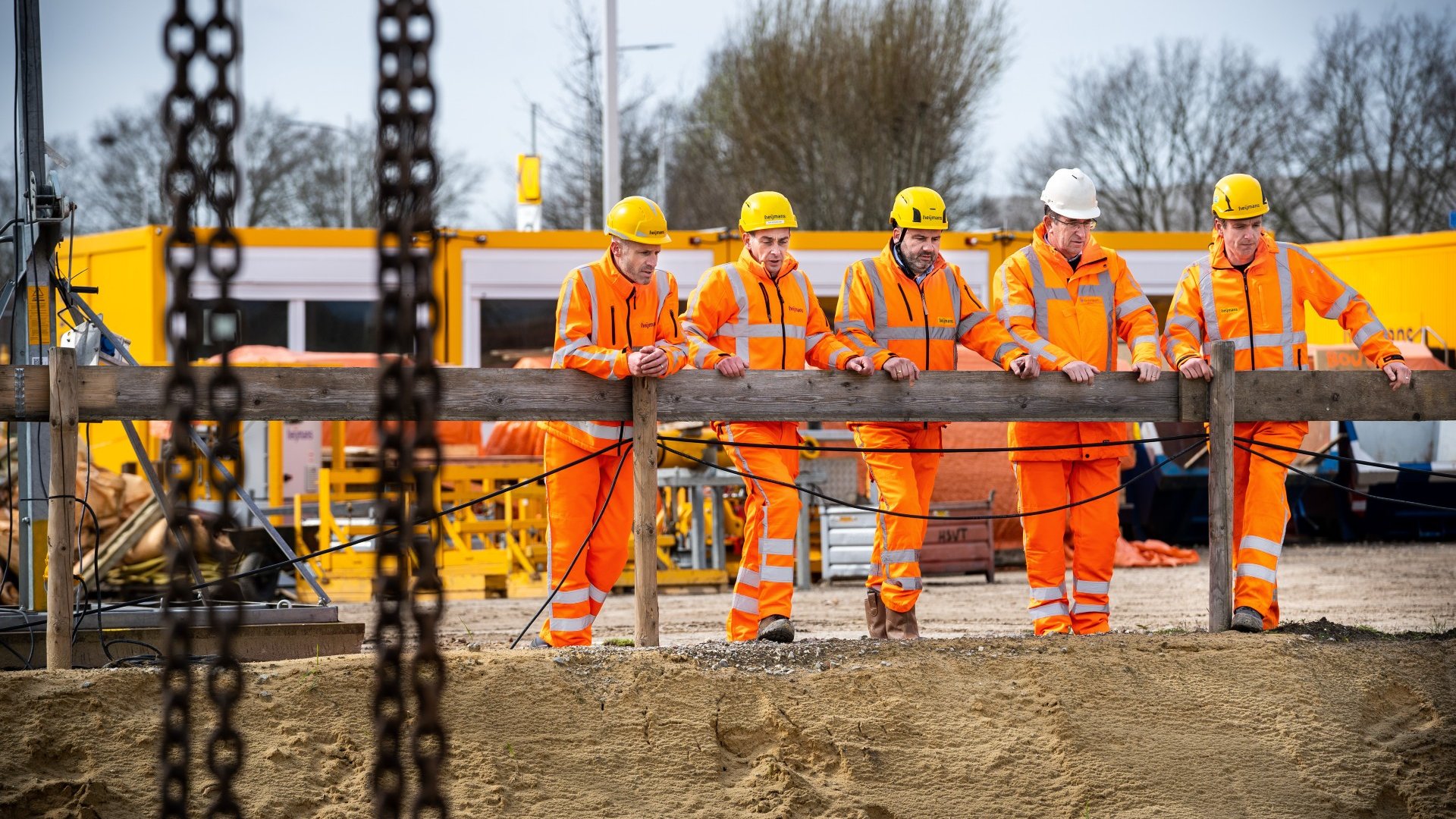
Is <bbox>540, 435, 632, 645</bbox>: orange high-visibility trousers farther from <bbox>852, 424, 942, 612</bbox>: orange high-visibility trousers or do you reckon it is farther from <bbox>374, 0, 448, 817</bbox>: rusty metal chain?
<bbox>374, 0, 448, 817</bbox>: rusty metal chain

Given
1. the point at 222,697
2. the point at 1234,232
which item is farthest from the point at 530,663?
the point at 1234,232

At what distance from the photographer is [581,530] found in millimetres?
6812

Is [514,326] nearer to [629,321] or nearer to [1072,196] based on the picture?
[629,321]

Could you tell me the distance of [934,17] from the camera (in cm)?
3155

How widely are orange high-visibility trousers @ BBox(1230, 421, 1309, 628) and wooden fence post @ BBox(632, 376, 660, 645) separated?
2569 millimetres

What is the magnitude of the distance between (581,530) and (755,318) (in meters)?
1.28

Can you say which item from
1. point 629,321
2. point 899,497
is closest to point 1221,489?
point 899,497

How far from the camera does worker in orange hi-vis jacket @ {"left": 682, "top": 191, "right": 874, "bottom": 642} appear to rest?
675 cm

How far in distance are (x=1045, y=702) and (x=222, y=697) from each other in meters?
3.56

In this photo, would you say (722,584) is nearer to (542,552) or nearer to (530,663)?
(542,552)

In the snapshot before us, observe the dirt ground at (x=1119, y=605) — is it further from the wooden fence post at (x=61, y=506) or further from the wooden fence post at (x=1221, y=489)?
the wooden fence post at (x=61, y=506)

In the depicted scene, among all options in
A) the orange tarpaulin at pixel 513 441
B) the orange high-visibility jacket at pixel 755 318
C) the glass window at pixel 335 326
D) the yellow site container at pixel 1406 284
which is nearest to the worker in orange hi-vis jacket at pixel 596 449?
the orange high-visibility jacket at pixel 755 318

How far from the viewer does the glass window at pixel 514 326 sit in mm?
15055

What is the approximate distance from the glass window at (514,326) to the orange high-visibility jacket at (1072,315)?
27.0ft
